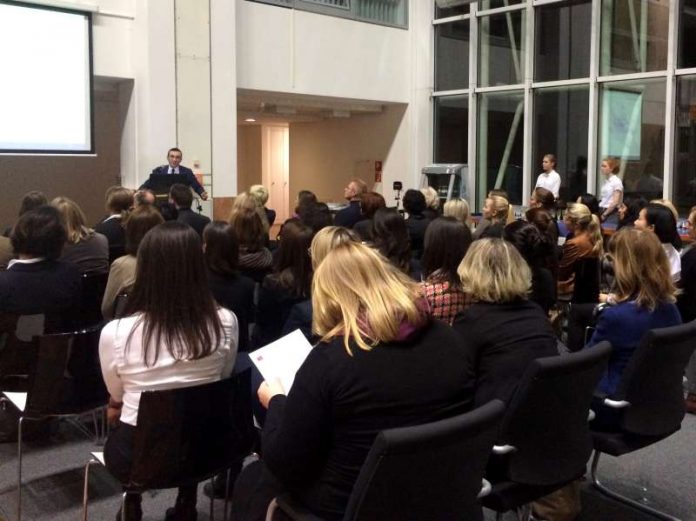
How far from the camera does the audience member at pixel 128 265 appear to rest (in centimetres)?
381

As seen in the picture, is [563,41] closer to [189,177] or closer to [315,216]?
[189,177]

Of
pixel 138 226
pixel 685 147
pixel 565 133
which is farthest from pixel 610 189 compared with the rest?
pixel 138 226

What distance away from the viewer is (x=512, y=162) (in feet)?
38.8

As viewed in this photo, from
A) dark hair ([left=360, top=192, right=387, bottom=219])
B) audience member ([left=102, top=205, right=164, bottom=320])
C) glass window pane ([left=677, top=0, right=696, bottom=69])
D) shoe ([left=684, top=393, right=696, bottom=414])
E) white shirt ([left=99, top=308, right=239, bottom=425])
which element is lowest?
shoe ([left=684, top=393, right=696, bottom=414])

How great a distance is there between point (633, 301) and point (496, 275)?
0.79 m

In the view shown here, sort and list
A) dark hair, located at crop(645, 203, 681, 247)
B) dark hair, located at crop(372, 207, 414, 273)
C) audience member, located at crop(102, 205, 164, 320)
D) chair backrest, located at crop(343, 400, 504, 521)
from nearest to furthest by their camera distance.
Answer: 1. chair backrest, located at crop(343, 400, 504, 521)
2. audience member, located at crop(102, 205, 164, 320)
3. dark hair, located at crop(372, 207, 414, 273)
4. dark hair, located at crop(645, 203, 681, 247)

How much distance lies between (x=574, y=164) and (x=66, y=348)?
30.7 feet

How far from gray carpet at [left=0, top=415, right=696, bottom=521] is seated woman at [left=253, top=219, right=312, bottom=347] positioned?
0.88 metres

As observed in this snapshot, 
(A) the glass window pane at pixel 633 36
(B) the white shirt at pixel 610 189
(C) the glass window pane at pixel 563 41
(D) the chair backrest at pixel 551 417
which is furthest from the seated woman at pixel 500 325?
(C) the glass window pane at pixel 563 41

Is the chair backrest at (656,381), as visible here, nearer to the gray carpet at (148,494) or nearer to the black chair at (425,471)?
the gray carpet at (148,494)

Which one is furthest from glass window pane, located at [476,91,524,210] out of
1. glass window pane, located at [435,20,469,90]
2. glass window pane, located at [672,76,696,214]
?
glass window pane, located at [672,76,696,214]

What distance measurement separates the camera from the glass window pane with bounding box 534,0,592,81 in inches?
425

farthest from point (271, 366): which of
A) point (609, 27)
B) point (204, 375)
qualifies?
point (609, 27)

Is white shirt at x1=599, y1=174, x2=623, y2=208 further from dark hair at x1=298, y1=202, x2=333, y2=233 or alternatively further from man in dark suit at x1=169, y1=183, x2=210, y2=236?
man in dark suit at x1=169, y1=183, x2=210, y2=236
